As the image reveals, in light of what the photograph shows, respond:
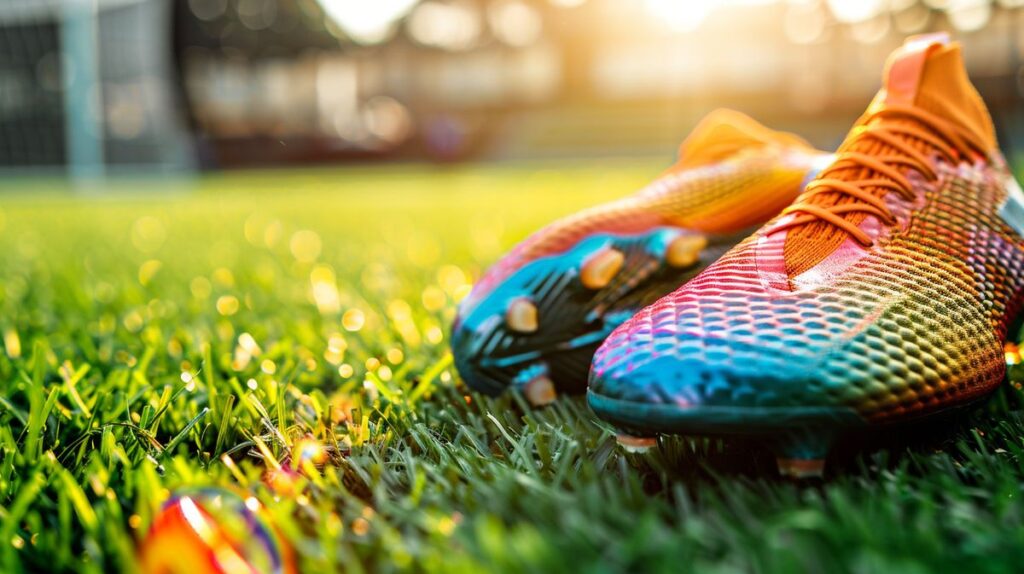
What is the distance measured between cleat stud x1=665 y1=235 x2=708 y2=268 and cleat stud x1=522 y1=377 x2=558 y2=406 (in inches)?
9.3

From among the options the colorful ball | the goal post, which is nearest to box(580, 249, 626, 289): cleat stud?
the colorful ball

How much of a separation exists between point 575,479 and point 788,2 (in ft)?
102

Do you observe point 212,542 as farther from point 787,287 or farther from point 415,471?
point 787,287

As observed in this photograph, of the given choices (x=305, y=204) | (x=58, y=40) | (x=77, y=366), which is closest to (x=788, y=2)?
(x=58, y=40)

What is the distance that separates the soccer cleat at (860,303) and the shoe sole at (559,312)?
0.73 ft

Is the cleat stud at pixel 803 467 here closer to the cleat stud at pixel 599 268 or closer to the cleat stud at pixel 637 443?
the cleat stud at pixel 637 443

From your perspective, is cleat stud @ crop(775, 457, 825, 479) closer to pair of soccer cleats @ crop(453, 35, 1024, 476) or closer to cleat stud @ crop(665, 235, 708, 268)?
pair of soccer cleats @ crop(453, 35, 1024, 476)

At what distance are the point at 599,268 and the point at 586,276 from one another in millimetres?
20

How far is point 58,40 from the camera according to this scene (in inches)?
583

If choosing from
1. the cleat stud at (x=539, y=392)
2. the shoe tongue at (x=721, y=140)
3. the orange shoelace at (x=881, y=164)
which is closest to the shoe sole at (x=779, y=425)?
the orange shoelace at (x=881, y=164)

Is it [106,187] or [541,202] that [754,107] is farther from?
[541,202]

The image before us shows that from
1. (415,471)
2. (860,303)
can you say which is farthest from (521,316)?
(860,303)

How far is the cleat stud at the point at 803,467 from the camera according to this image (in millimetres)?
843

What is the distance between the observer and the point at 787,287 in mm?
969
